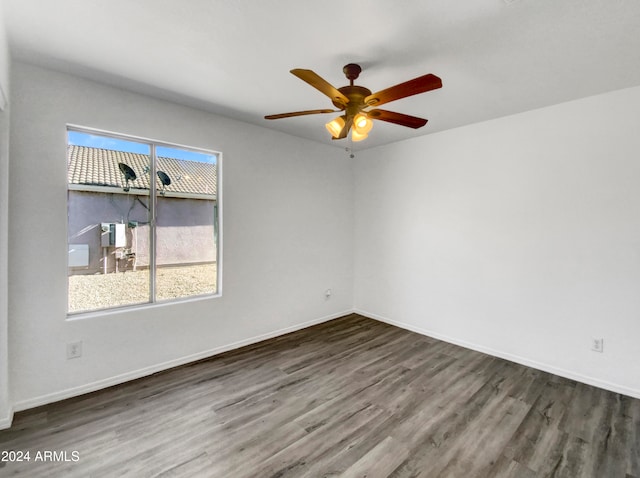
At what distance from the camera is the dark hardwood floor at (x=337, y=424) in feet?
5.73

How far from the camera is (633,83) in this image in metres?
2.42

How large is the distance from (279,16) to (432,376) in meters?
3.14

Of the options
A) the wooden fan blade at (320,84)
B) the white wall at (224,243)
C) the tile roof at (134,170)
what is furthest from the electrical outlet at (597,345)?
the tile roof at (134,170)

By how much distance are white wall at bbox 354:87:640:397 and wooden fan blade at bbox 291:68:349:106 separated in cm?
217

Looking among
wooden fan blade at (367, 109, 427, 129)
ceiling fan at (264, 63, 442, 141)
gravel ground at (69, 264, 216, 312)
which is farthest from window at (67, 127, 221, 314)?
wooden fan blade at (367, 109, 427, 129)

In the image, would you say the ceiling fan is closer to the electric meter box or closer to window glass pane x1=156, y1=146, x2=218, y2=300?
window glass pane x1=156, y1=146, x2=218, y2=300

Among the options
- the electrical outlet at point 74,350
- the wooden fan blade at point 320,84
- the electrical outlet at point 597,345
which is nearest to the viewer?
the wooden fan blade at point 320,84

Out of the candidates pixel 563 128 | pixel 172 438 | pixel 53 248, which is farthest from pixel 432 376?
pixel 53 248

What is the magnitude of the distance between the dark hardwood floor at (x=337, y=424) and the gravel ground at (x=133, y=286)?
29.3 inches

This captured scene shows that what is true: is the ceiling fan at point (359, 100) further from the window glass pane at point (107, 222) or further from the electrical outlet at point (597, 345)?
the electrical outlet at point (597, 345)

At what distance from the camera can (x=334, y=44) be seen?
194cm

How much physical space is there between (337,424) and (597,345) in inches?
97.1

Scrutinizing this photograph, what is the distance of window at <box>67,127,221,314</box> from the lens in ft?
8.25

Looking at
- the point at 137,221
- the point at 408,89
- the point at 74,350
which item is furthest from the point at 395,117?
the point at 74,350
